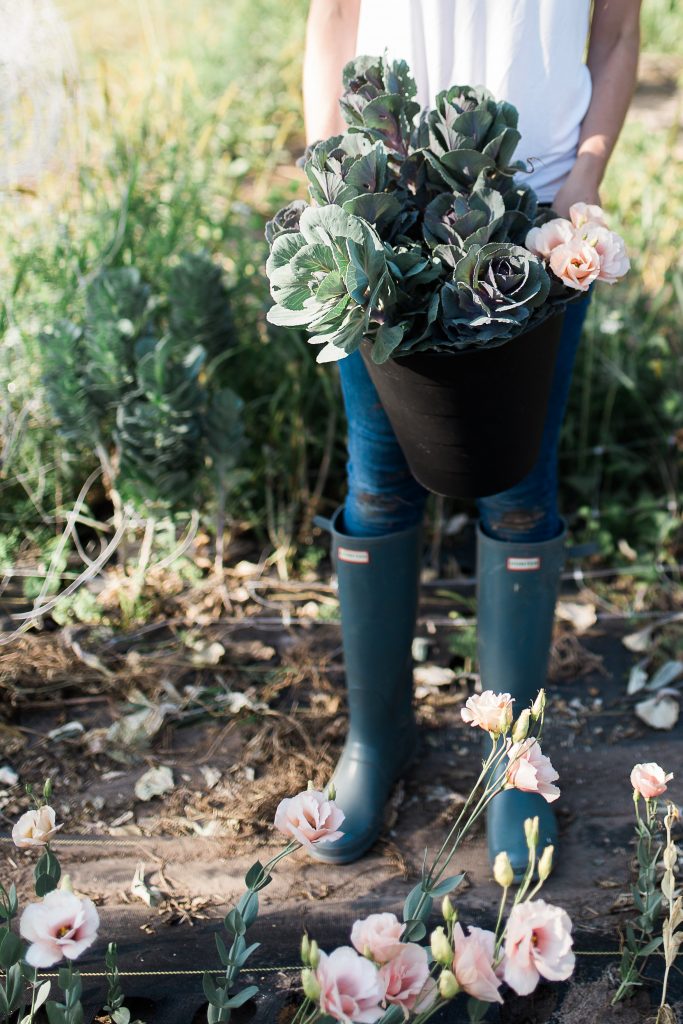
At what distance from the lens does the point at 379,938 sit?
0.93 meters

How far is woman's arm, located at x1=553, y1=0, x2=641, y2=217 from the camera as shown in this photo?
1.34 metres

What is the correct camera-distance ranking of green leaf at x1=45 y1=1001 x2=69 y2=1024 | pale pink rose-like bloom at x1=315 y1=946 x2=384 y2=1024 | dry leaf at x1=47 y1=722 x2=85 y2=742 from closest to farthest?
1. pale pink rose-like bloom at x1=315 y1=946 x2=384 y2=1024
2. green leaf at x1=45 y1=1001 x2=69 y2=1024
3. dry leaf at x1=47 y1=722 x2=85 y2=742

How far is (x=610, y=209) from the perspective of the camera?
2.95 meters

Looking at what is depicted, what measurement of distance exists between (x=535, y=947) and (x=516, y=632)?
71cm

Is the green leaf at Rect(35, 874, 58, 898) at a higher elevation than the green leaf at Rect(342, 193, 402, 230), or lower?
lower

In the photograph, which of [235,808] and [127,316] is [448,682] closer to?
[235,808]

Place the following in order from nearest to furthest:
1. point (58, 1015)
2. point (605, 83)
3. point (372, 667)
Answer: point (58, 1015)
point (605, 83)
point (372, 667)

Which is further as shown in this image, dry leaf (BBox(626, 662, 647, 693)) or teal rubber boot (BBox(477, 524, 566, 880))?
dry leaf (BBox(626, 662, 647, 693))

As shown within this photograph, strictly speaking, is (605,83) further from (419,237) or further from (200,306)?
(200,306)

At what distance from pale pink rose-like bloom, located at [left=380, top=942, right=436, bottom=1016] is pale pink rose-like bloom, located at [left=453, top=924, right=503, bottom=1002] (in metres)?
0.04

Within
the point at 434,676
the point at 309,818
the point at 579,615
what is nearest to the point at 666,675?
the point at 579,615

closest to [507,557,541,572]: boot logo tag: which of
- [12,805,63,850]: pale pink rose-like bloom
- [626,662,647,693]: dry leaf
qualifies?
[626,662,647,693]: dry leaf

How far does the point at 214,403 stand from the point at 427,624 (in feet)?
2.10

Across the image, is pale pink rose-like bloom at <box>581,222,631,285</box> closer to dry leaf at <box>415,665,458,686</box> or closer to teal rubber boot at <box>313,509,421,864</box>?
teal rubber boot at <box>313,509,421,864</box>
